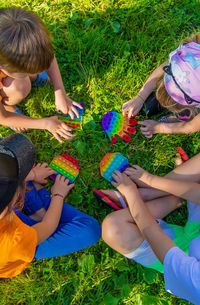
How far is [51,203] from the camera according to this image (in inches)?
67.7

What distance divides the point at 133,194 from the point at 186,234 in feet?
1.39

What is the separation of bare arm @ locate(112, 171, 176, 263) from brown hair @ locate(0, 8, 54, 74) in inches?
36.8

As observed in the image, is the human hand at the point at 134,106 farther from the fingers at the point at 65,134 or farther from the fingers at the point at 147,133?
the fingers at the point at 65,134

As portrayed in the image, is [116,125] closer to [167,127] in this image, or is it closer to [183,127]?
[167,127]

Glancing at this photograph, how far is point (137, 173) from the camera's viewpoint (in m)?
1.86

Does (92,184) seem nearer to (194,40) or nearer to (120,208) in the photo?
(120,208)

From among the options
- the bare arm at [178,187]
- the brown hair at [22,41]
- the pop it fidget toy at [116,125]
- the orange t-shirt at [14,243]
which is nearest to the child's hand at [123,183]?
the bare arm at [178,187]

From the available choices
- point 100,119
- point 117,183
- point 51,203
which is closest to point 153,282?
point 117,183

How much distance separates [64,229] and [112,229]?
0.31 m

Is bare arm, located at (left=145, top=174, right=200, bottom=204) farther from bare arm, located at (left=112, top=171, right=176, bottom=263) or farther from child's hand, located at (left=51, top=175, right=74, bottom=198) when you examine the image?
child's hand, located at (left=51, top=175, right=74, bottom=198)

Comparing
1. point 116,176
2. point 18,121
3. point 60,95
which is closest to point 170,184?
point 116,176

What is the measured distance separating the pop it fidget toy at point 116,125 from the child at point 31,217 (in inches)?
18.9

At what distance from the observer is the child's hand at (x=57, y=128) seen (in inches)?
69.5

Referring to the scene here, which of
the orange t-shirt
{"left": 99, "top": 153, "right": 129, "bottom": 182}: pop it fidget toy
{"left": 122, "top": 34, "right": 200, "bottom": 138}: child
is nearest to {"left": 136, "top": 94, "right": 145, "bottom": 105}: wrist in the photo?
{"left": 122, "top": 34, "right": 200, "bottom": 138}: child
